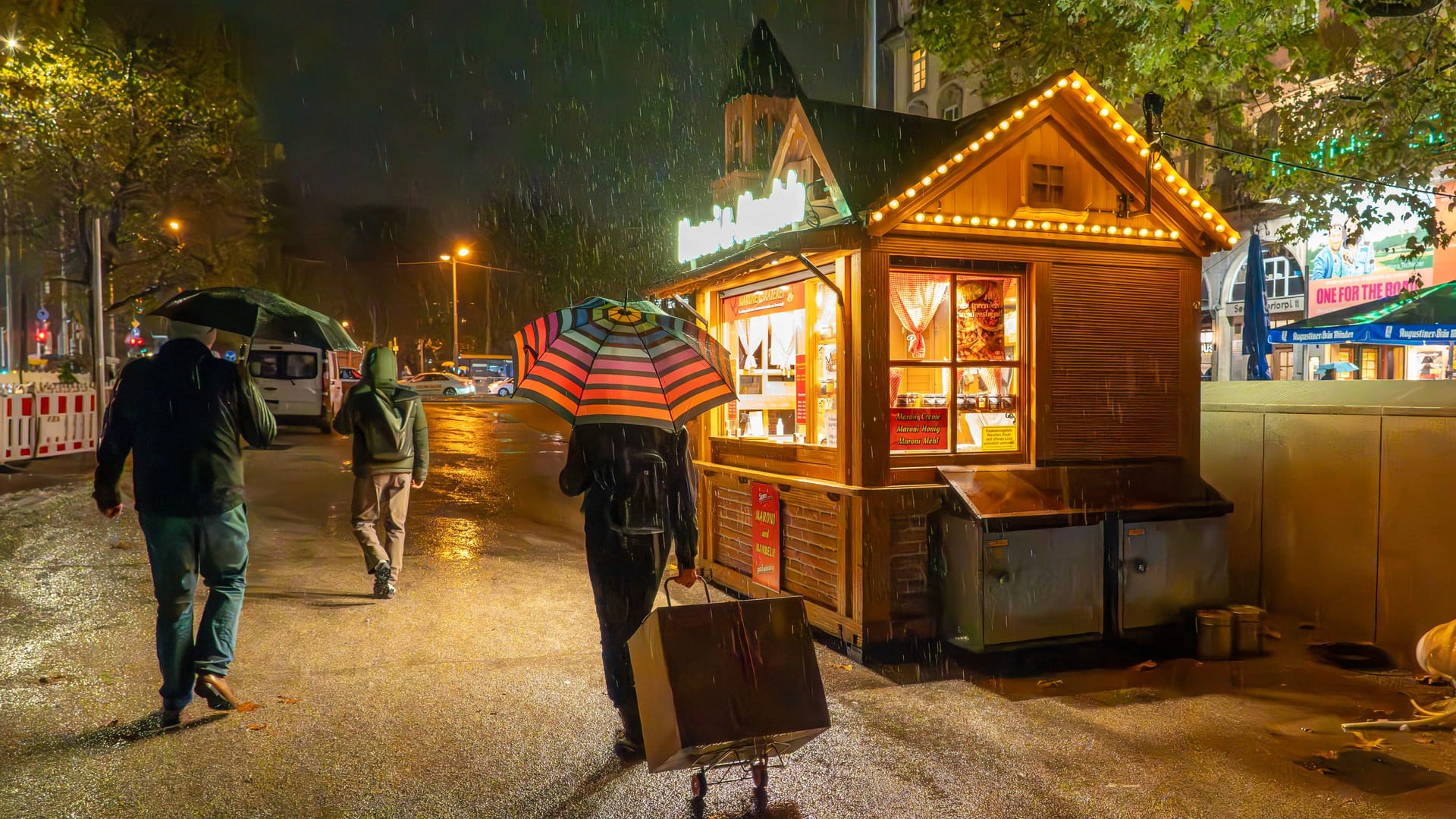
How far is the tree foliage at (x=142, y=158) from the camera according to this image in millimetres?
21438

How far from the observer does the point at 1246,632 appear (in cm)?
656

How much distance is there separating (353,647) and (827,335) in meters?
4.22

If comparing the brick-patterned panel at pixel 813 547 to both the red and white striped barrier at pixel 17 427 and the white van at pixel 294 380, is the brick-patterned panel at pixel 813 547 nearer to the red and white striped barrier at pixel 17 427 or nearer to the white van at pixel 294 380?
the red and white striped barrier at pixel 17 427

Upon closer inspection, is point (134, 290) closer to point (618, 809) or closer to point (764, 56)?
point (764, 56)

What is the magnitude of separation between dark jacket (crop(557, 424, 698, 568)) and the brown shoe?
221cm

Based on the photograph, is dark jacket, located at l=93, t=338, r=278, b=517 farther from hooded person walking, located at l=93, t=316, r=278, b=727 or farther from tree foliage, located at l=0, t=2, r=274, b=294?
tree foliage, located at l=0, t=2, r=274, b=294

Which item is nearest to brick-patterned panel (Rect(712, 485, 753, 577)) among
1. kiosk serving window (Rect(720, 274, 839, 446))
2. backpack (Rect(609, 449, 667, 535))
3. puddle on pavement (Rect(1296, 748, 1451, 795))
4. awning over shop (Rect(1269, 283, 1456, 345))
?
kiosk serving window (Rect(720, 274, 839, 446))

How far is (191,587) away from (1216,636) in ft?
21.4

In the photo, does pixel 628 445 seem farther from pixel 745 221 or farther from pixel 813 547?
pixel 745 221

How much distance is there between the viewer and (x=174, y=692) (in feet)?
15.4

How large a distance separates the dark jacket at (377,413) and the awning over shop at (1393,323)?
379 inches

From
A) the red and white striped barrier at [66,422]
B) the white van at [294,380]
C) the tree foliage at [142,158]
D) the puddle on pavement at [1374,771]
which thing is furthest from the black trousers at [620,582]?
the white van at [294,380]

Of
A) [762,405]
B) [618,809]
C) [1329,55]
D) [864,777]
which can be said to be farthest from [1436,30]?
[618,809]

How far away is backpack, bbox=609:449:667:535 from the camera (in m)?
4.34
